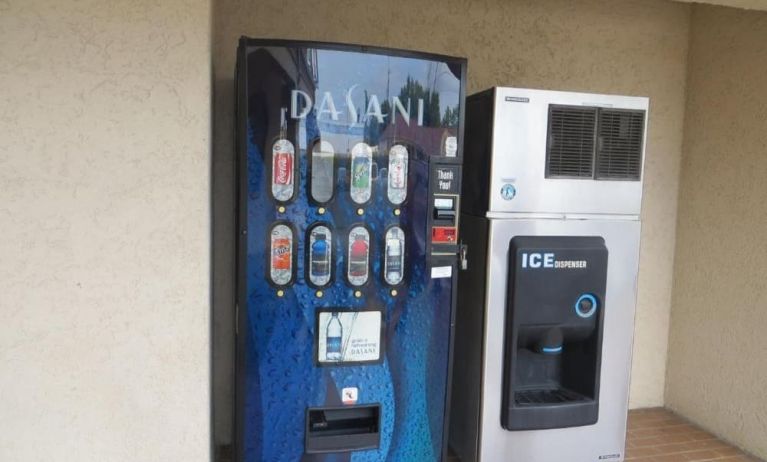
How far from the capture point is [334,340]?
89.5 inches

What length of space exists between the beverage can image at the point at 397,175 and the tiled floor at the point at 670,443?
1.99m

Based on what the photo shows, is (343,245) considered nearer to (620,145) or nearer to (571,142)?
(571,142)

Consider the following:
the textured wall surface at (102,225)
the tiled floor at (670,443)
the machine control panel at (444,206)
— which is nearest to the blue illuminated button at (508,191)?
the machine control panel at (444,206)

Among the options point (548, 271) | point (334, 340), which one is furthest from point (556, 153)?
A: point (334, 340)

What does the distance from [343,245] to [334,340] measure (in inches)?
15.4

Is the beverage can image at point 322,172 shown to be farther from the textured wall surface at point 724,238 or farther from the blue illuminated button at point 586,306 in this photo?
the textured wall surface at point 724,238

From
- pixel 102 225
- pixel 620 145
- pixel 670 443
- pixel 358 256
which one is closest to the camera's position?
pixel 102 225

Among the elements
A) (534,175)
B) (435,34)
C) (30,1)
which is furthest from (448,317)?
(30,1)

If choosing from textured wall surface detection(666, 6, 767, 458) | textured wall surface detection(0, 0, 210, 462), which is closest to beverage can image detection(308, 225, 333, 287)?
textured wall surface detection(0, 0, 210, 462)

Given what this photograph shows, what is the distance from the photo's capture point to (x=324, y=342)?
2.27 meters

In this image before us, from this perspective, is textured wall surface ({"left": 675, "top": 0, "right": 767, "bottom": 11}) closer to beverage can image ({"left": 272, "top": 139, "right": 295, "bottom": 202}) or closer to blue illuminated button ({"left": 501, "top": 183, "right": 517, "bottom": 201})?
blue illuminated button ({"left": 501, "top": 183, "right": 517, "bottom": 201})

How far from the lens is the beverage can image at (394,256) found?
2.29 metres

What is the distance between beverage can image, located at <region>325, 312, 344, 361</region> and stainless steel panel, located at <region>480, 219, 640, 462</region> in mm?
684

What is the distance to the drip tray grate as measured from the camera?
261 cm
